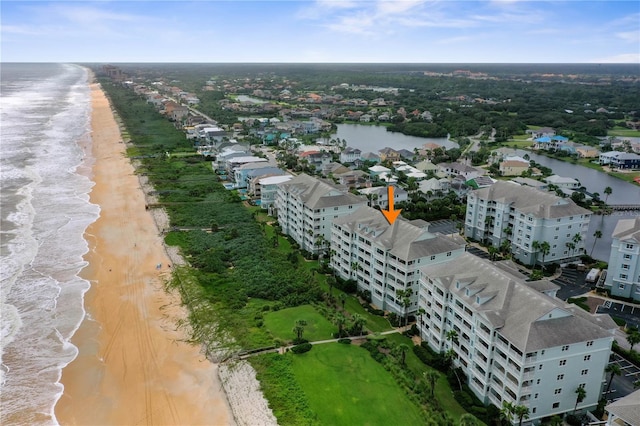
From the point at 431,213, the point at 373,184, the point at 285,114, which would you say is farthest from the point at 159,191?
the point at 285,114

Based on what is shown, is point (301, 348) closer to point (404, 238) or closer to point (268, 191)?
point (404, 238)

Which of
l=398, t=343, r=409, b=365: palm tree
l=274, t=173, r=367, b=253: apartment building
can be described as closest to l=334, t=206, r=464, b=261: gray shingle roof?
l=274, t=173, r=367, b=253: apartment building

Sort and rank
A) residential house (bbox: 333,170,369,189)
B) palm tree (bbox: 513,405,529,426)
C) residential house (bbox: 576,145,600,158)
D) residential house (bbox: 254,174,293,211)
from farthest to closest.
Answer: residential house (bbox: 576,145,600,158), residential house (bbox: 333,170,369,189), residential house (bbox: 254,174,293,211), palm tree (bbox: 513,405,529,426)

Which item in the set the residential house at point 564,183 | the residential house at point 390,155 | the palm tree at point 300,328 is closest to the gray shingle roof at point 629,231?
the palm tree at point 300,328

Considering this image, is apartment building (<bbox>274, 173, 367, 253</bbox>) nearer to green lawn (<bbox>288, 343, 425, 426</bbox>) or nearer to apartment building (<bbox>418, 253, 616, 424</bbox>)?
green lawn (<bbox>288, 343, 425, 426</bbox>)

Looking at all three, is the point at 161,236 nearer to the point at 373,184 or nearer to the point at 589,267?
the point at 373,184

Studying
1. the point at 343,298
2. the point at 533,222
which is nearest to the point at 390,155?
the point at 533,222

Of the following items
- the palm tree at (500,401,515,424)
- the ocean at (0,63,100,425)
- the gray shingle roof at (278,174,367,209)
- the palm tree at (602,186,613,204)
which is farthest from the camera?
the palm tree at (602,186,613,204)
